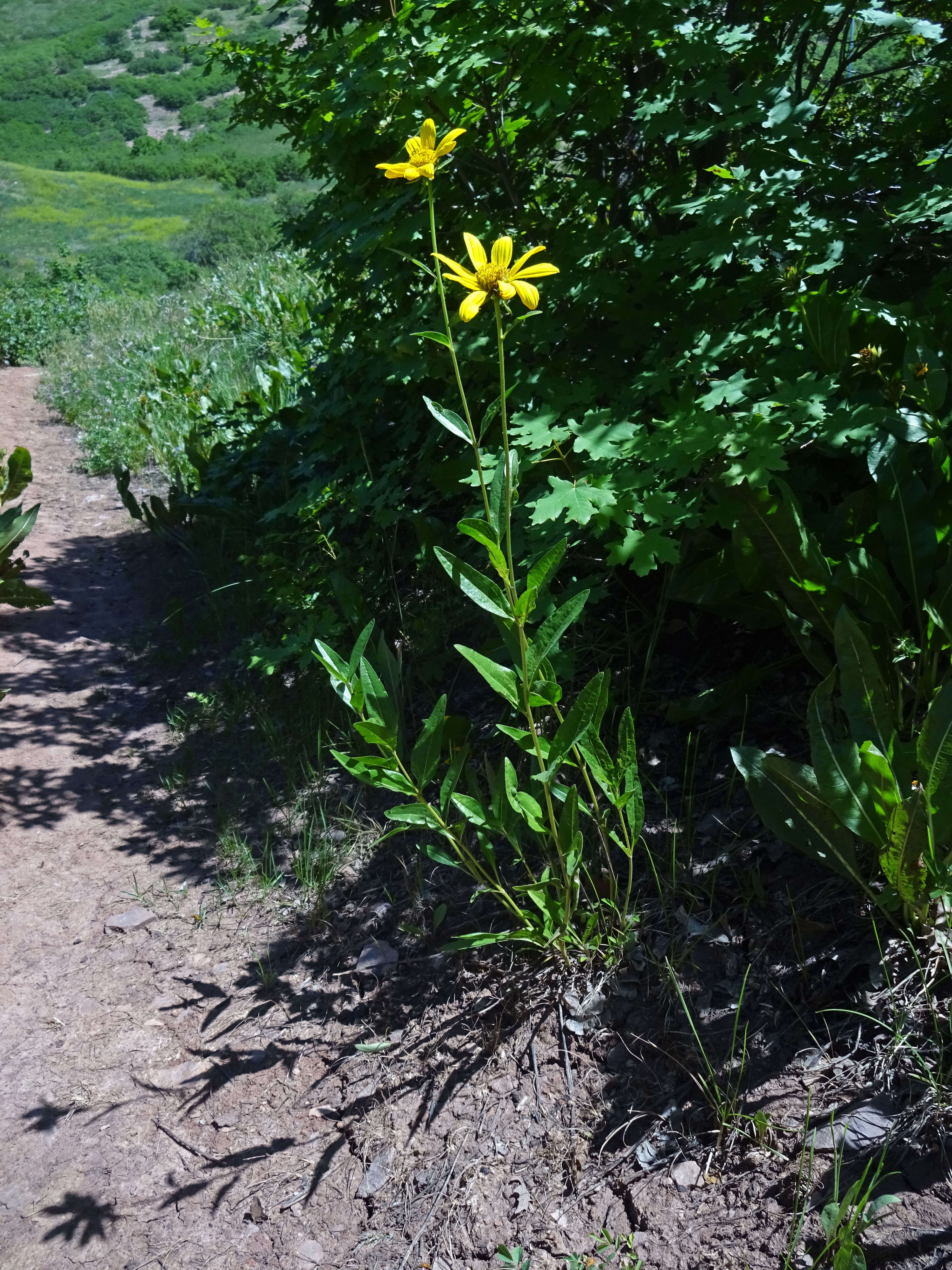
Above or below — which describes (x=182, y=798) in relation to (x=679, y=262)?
below

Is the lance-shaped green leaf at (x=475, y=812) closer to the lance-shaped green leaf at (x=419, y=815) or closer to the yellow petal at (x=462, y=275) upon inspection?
the lance-shaped green leaf at (x=419, y=815)

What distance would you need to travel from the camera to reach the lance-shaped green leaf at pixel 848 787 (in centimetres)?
198

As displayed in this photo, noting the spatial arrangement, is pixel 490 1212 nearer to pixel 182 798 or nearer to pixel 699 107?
pixel 182 798

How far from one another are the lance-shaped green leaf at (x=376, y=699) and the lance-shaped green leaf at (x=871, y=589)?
1117 mm

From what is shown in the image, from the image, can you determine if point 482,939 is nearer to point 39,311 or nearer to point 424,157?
point 424,157

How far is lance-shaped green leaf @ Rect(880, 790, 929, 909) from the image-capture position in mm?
1901

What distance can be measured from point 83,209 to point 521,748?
Answer: 20373 mm

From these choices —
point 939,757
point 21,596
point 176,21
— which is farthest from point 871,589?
point 176,21

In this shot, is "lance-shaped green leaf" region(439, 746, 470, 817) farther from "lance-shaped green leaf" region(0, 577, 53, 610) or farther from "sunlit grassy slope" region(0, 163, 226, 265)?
"sunlit grassy slope" region(0, 163, 226, 265)

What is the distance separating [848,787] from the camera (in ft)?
6.53

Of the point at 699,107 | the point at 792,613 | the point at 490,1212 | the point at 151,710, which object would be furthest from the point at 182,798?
the point at 699,107

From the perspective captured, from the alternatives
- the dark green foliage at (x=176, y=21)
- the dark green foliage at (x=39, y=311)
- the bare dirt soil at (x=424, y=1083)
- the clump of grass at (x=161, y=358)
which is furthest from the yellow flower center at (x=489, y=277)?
the dark green foliage at (x=176, y=21)

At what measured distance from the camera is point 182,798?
11.9 feet

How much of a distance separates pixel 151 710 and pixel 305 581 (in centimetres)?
99
